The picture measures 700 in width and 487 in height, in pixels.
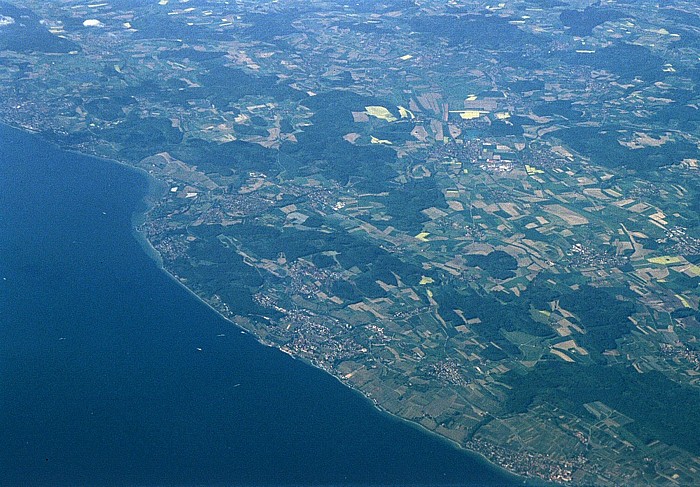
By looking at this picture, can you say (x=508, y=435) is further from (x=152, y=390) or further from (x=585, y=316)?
(x=152, y=390)

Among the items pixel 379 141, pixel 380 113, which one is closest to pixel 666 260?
pixel 379 141

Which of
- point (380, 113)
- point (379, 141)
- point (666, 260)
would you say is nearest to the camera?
point (666, 260)

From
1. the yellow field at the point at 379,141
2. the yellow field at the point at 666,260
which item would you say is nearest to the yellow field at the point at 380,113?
the yellow field at the point at 379,141

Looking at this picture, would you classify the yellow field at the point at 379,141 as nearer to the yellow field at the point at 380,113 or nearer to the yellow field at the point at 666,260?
the yellow field at the point at 380,113

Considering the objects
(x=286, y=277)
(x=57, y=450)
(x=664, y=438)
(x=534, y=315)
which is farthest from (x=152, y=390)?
(x=664, y=438)

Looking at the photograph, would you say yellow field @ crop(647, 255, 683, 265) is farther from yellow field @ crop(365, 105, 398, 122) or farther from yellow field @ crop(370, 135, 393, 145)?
yellow field @ crop(365, 105, 398, 122)

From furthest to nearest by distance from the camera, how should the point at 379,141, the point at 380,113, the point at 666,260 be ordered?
the point at 380,113 < the point at 379,141 < the point at 666,260

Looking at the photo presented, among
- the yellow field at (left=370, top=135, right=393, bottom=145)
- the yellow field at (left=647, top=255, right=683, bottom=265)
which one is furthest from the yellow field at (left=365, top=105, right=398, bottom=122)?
the yellow field at (left=647, top=255, right=683, bottom=265)

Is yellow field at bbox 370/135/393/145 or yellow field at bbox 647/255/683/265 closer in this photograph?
yellow field at bbox 647/255/683/265

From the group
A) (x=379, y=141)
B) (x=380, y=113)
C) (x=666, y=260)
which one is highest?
(x=666, y=260)

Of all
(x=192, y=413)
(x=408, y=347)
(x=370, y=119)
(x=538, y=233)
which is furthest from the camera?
(x=370, y=119)

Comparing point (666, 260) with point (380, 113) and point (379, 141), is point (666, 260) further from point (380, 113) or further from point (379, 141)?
point (380, 113)
